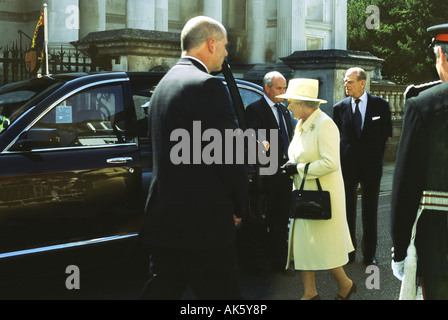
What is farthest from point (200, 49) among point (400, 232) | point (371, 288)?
point (371, 288)

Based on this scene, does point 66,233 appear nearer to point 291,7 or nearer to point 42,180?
point 42,180

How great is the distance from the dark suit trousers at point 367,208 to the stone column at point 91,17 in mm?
16063

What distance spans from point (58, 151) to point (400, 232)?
3.13 metres

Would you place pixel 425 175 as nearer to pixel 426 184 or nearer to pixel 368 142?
pixel 426 184

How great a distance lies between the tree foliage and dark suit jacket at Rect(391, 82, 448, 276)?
121 feet

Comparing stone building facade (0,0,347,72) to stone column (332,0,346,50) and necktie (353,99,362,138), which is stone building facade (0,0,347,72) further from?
necktie (353,99,362,138)

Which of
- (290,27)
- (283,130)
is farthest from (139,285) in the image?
(290,27)

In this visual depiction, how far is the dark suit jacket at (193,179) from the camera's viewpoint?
10.9 feet

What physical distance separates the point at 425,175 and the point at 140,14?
17.0 meters

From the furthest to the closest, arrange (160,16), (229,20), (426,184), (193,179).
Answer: (229,20) → (160,16) → (193,179) → (426,184)

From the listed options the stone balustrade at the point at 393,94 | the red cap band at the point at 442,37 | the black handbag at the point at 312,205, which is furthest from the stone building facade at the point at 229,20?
the red cap band at the point at 442,37

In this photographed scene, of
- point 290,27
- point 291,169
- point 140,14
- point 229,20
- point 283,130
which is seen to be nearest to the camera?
point 291,169

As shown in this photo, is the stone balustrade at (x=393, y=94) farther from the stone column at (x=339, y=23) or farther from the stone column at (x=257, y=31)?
the stone column at (x=257, y=31)

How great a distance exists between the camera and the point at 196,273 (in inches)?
134
